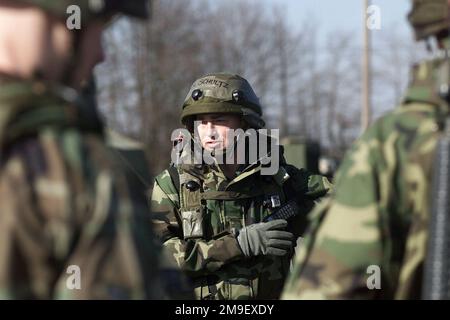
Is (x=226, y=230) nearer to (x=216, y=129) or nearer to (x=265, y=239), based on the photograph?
(x=265, y=239)

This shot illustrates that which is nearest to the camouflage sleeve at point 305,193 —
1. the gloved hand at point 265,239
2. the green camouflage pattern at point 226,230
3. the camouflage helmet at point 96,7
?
the green camouflage pattern at point 226,230

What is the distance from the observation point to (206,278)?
5039mm

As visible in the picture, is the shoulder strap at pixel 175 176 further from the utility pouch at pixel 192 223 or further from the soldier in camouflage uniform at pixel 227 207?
the utility pouch at pixel 192 223

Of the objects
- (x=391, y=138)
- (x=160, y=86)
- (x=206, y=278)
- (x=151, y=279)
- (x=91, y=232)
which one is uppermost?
(x=160, y=86)

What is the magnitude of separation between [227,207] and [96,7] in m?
3.09

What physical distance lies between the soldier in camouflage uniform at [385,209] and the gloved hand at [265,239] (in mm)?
2315

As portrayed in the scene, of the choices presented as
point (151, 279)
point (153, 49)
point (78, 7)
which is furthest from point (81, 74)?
point (153, 49)

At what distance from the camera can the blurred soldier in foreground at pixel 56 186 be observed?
6.52ft

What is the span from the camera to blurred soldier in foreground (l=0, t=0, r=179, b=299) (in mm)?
1987

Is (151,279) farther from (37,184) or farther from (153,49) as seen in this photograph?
(153,49)

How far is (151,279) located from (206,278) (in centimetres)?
291

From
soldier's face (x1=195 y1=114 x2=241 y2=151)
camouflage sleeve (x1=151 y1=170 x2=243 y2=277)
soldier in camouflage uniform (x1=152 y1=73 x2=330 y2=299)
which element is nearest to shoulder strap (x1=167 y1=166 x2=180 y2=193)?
soldier in camouflage uniform (x1=152 y1=73 x2=330 y2=299)

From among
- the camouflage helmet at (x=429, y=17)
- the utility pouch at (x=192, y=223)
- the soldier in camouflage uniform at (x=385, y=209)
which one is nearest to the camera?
the soldier in camouflage uniform at (x=385, y=209)
